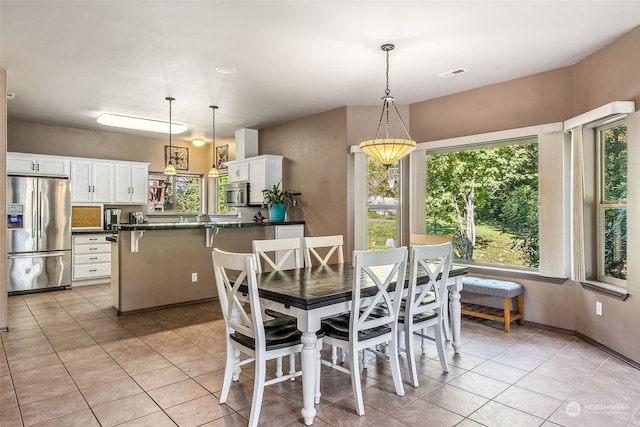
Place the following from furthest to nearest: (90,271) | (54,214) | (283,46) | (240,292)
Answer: (90,271) → (54,214) → (283,46) → (240,292)

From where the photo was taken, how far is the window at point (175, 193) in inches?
305

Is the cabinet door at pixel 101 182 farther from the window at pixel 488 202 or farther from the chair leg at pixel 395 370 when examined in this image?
the chair leg at pixel 395 370

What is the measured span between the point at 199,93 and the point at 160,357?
3102mm

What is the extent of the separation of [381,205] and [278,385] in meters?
3.11

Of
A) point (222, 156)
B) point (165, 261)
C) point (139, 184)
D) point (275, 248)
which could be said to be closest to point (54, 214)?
point (139, 184)

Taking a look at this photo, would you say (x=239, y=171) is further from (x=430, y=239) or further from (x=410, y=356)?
(x=410, y=356)

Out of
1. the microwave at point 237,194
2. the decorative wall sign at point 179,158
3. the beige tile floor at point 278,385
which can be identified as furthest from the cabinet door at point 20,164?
the beige tile floor at point 278,385

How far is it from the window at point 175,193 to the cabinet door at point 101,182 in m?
0.93

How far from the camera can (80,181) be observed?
6.50 m

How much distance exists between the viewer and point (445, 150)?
16.1 ft

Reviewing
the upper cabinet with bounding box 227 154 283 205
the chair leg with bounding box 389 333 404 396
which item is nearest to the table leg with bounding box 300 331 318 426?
the chair leg with bounding box 389 333 404 396

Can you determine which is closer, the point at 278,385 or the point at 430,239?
the point at 278,385

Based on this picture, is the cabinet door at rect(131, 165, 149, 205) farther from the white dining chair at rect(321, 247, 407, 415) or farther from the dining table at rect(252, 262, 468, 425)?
the white dining chair at rect(321, 247, 407, 415)

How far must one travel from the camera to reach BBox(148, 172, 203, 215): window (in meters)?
7.75
